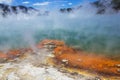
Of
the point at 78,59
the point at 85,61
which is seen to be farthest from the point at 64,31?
the point at 85,61

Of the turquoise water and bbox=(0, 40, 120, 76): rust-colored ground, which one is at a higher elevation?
the turquoise water

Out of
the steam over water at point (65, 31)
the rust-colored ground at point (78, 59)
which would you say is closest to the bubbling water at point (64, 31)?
the steam over water at point (65, 31)

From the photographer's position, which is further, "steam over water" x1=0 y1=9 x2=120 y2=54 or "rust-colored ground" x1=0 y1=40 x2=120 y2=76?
"steam over water" x1=0 y1=9 x2=120 y2=54

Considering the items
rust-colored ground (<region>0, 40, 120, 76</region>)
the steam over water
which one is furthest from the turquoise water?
rust-colored ground (<region>0, 40, 120, 76</region>)

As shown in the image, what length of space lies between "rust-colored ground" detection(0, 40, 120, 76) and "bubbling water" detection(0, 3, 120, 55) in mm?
201

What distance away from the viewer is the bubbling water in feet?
26.4

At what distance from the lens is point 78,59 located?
25.0 ft

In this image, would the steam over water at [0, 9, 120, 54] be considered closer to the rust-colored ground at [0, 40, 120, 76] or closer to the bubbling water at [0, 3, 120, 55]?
the bubbling water at [0, 3, 120, 55]

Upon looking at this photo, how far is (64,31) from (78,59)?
1.38 metres

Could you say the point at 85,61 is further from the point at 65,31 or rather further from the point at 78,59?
the point at 65,31

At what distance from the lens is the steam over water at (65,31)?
8039 millimetres

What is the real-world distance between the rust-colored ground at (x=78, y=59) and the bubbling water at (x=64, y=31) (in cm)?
20

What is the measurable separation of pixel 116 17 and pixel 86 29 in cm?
120

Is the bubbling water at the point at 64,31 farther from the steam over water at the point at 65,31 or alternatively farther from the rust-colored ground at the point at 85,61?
the rust-colored ground at the point at 85,61
